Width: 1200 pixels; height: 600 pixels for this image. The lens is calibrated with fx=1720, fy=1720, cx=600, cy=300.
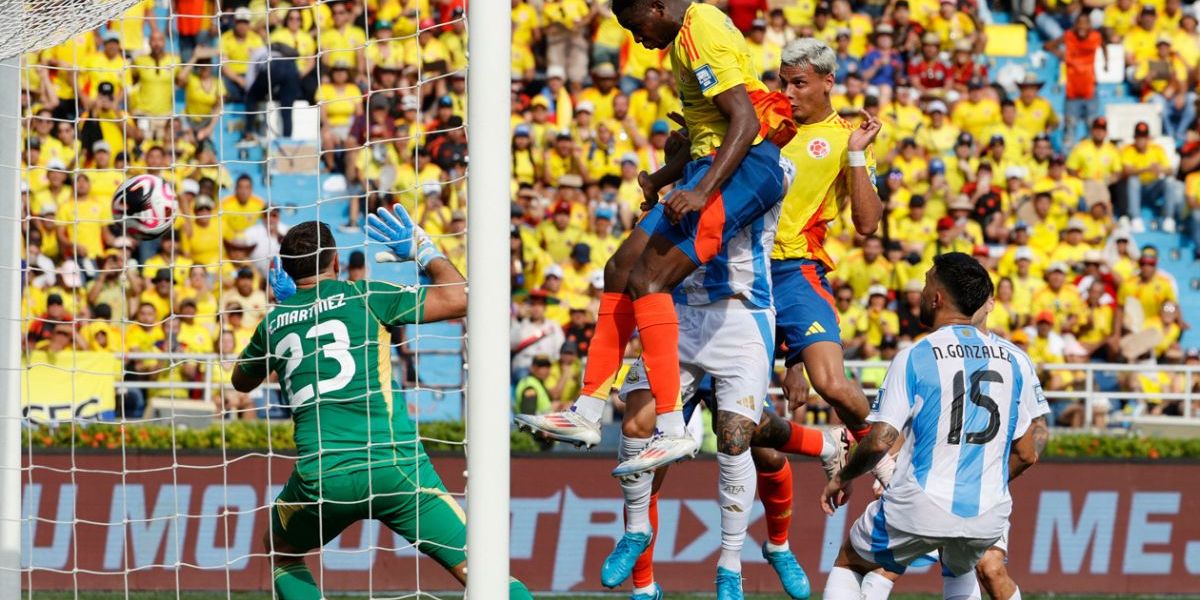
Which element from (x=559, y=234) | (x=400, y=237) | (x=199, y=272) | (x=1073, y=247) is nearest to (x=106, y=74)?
(x=199, y=272)

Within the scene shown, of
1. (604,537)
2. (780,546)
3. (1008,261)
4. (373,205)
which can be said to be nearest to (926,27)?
(1008,261)

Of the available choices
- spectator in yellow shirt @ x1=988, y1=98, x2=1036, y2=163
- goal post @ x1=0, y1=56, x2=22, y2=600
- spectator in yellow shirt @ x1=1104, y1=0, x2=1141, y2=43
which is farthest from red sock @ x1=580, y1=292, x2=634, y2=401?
spectator in yellow shirt @ x1=1104, y1=0, x2=1141, y2=43

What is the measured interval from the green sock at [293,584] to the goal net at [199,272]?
2183mm

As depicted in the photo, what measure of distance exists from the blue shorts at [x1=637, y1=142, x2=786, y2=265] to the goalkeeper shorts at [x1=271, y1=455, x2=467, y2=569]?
1598mm

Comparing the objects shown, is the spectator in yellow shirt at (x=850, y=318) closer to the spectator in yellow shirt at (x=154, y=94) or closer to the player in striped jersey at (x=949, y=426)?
the spectator in yellow shirt at (x=154, y=94)

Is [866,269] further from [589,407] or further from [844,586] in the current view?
[589,407]

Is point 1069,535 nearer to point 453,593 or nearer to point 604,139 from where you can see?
point 453,593

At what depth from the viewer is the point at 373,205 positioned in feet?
54.9

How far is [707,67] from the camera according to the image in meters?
7.48

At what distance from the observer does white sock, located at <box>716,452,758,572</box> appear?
325 inches

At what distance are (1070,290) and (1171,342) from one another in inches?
44.5

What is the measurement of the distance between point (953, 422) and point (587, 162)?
432 inches

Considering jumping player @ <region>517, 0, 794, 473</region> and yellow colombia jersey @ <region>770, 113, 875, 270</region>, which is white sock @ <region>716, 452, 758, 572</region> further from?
yellow colombia jersey @ <region>770, 113, 875, 270</region>

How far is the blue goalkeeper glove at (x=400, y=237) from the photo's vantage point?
312 inches
